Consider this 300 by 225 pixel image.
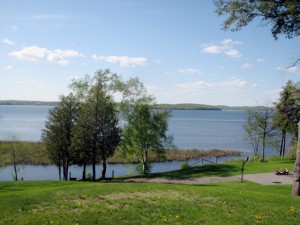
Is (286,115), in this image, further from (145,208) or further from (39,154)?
(39,154)

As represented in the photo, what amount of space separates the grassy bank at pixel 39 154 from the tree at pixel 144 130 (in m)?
2.48

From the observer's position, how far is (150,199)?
13055 mm

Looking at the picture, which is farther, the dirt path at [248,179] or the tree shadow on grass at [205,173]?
the tree shadow on grass at [205,173]

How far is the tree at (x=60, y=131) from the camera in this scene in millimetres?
36531

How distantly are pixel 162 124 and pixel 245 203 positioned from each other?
28.6m

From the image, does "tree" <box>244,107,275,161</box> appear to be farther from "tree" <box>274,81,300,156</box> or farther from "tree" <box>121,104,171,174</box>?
"tree" <box>121,104,171,174</box>

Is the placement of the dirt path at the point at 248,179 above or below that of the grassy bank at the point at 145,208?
below

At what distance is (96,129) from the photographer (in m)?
34.5

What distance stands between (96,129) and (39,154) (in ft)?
90.1

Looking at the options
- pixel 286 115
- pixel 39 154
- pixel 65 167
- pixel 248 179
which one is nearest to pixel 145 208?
pixel 248 179

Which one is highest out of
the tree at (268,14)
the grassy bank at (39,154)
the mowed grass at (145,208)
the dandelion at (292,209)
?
the tree at (268,14)

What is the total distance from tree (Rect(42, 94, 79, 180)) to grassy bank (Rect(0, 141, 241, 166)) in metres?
6.25

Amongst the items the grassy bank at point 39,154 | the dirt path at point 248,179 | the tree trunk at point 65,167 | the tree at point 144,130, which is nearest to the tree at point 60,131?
the tree trunk at point 65,167

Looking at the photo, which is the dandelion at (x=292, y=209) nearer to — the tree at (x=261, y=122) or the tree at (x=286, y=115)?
the tree at (x=286, y=115)
